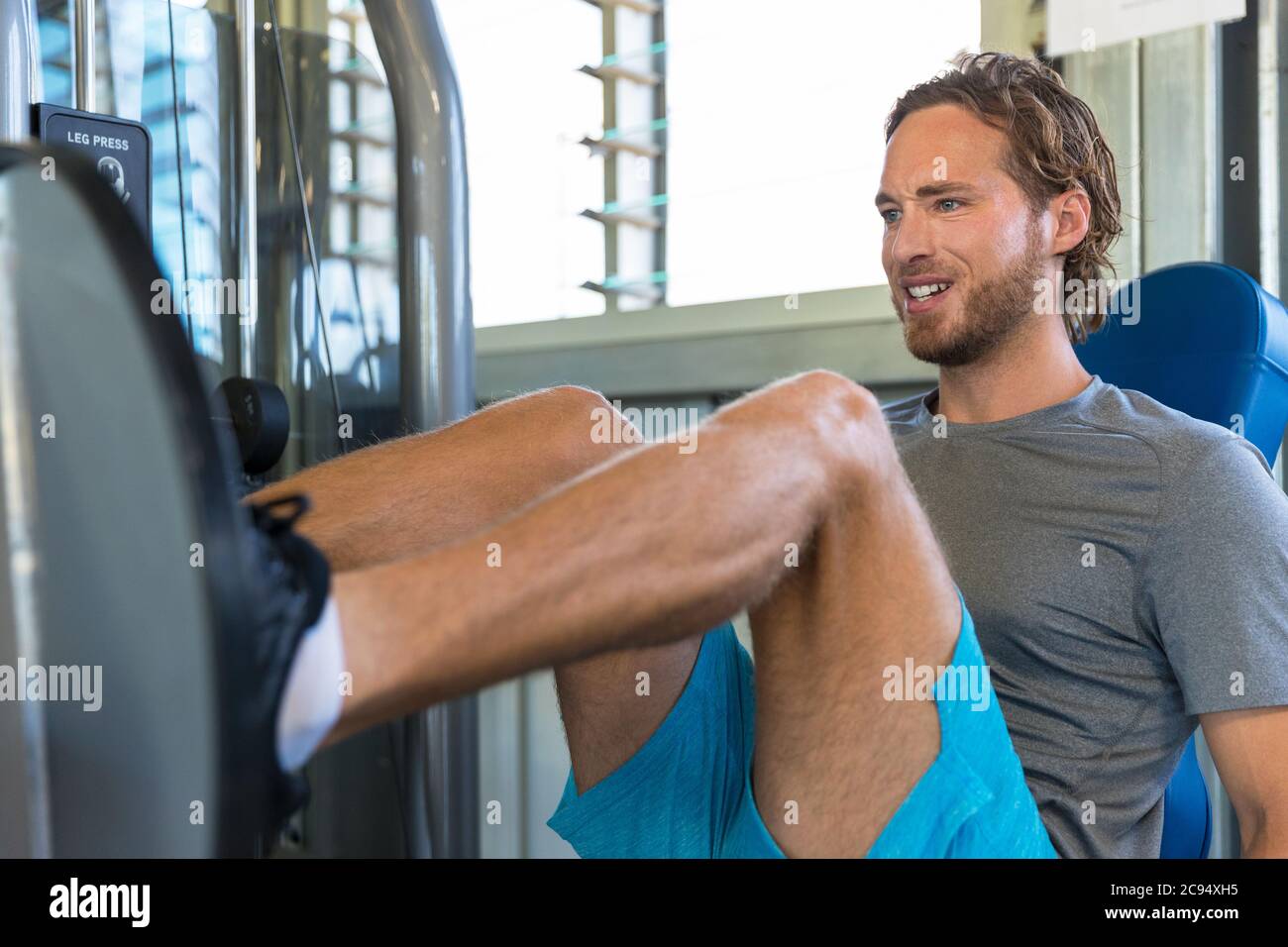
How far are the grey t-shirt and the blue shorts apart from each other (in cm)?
9

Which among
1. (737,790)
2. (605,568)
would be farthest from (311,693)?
(737,790)

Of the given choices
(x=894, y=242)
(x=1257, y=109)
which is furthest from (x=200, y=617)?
(x=1257, y=109)

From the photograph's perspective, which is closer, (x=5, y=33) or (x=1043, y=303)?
(x=5, y=33)

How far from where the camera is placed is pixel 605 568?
62cm

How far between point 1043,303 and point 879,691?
0.52 meters

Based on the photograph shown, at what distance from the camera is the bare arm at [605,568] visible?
0.58 metres

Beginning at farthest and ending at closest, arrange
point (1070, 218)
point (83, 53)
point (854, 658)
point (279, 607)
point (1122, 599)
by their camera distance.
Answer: point (1070, 218) → point (83, 53) → point (1122, 599) → point (854, 658) → point (279, 607)

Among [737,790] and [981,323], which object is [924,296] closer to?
[981,323]

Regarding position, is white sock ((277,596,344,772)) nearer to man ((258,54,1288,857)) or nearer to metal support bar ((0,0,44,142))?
man ((258,54,1288,857))

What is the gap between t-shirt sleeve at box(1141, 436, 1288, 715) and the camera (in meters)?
0.91

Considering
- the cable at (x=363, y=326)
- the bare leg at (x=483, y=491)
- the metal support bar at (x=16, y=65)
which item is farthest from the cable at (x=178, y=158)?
the bare leg at (x=483, y=491)

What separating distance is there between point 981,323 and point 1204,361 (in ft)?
0.61
